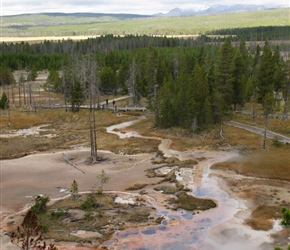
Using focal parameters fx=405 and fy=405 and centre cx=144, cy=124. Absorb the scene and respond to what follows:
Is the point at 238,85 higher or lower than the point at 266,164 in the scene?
higher

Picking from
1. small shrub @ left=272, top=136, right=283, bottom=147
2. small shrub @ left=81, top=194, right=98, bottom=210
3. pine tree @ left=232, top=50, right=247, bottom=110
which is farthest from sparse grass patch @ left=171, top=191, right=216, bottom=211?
pine tree @ left=232, top=50, right=247, bottom=110

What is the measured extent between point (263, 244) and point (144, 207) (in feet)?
39.7

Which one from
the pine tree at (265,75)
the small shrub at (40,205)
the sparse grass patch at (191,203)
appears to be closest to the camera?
the small shrub at (40,205)

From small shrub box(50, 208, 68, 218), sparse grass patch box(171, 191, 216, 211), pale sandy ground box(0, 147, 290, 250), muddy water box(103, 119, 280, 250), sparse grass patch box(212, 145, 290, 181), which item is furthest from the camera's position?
sparse grass patch box(212, 145, 290, 181)

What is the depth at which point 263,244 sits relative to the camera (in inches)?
1221

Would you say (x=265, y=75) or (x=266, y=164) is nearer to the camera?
(x=266, y=164)

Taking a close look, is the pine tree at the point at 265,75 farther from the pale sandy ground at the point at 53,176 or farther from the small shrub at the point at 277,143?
the pale sandy ground at the point at 53,176

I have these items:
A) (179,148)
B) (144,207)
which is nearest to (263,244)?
(144,207)

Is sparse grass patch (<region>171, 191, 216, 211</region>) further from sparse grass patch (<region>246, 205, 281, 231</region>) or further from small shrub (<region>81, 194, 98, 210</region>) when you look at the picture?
small shrub (<region>81, 194, 98, 210</region>)

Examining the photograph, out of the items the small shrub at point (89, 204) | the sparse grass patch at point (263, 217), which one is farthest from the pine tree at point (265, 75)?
the small shrub at point (89, 204)

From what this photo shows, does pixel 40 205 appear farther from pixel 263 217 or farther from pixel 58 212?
pixel 263 217

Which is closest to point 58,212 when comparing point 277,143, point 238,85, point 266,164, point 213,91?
point 266,164

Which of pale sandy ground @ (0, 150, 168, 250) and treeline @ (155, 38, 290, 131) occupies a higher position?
treeline @ (155, 38, 290, 131)

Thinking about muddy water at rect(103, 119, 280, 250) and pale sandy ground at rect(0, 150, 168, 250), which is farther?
pale sandy ground at rect(0, 150, 168, 250)
